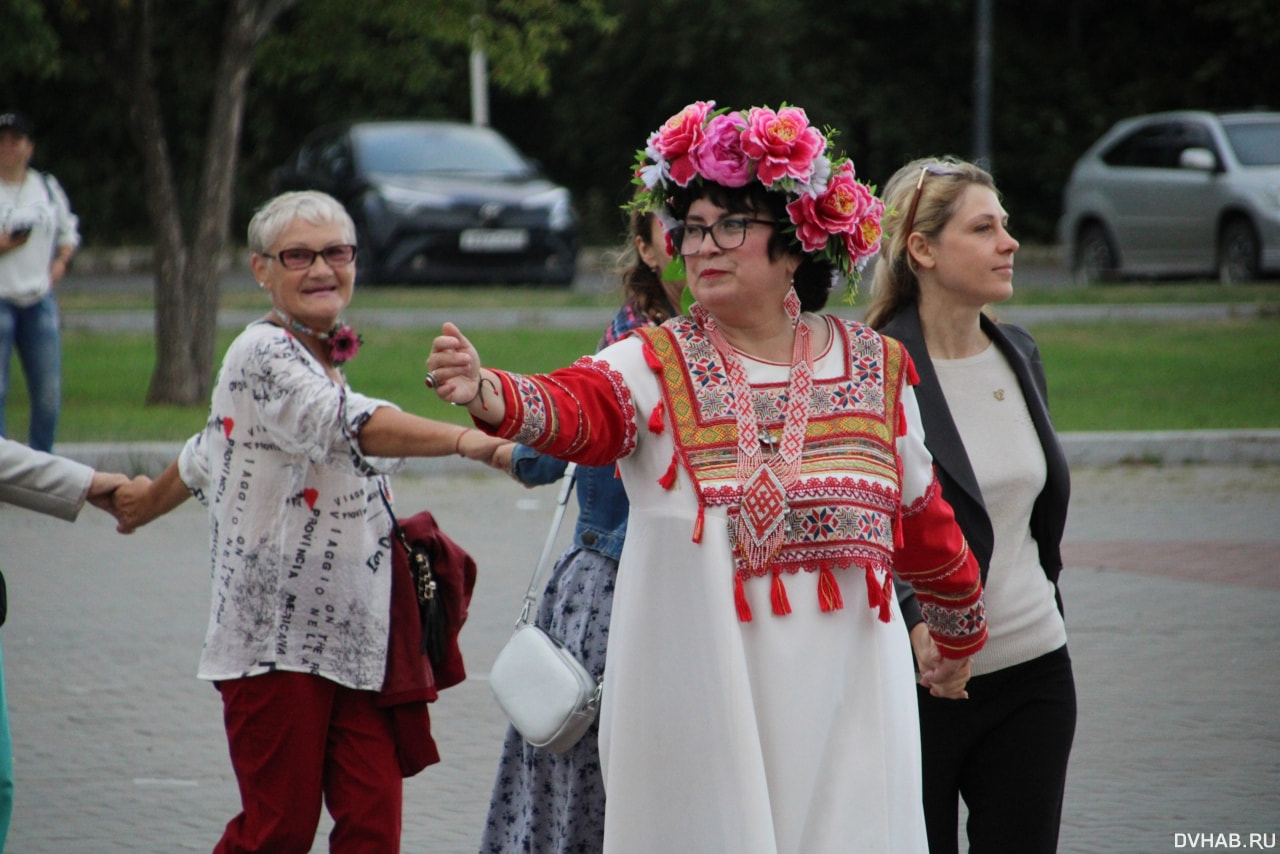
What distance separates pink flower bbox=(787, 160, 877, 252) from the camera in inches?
127

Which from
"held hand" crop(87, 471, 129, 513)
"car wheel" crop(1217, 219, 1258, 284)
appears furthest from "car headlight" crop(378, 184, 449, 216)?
"held hand" crop(87, 471, 129, 513)

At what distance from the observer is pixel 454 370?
286 centimetres

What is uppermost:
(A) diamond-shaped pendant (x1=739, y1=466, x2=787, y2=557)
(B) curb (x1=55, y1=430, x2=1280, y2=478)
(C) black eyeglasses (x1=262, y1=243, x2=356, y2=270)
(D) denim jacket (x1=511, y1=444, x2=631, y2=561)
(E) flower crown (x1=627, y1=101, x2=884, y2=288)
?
(E) flower crown (x1=627, y1=101, x2=884, y2=288)

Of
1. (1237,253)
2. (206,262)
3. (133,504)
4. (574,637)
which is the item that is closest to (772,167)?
(574,637)

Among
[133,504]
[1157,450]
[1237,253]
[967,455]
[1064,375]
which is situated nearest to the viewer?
[967,455]

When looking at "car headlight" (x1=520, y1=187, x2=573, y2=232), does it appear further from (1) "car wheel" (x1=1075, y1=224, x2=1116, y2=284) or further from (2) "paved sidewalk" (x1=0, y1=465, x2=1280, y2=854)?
(2) "paved sidewalk" (x1=0, y1=465, x2=1280, y2=854)

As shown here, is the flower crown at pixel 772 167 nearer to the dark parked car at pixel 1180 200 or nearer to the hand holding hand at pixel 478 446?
the hand holding hand at pixel 478 446

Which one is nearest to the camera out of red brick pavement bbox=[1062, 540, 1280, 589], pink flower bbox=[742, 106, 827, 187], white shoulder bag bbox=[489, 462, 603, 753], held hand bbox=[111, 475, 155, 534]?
pink flower bbox=[742, 106, 827, 187]

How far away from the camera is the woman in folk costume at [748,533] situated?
3088 millimetres

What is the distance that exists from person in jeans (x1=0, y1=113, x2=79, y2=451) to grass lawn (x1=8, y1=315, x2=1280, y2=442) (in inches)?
24.7

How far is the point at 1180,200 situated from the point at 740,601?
17.6 m

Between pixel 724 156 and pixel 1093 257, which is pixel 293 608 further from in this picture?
pixel 1093 257

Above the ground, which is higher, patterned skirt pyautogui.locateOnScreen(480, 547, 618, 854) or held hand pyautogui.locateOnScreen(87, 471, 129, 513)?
held hand pyautogui.locateOnScreen(87, 471, 129, 513)

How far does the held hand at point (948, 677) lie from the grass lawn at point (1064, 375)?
8.08 metres
